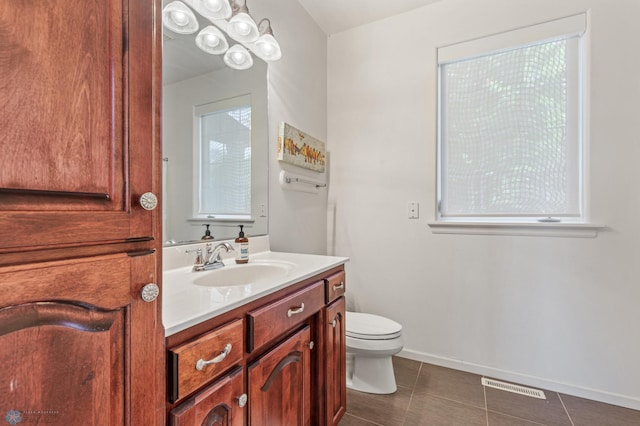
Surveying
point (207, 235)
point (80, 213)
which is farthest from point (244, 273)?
point (80, 213)

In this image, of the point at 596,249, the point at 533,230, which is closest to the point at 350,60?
the point at 533,230

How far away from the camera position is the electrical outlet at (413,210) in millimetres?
2129

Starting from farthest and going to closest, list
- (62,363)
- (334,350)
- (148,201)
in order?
(334,350)
(148,201)
(62,363)

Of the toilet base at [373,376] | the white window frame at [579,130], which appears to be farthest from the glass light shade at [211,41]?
the toilet base at [373,376]

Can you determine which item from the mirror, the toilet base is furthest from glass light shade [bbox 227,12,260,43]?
the toilet base

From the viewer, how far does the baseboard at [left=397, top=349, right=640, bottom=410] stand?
5.42 feet

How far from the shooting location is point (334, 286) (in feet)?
4.56

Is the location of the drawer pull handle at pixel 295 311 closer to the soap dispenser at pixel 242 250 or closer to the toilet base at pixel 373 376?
the soap dispenser at pixel 242 250

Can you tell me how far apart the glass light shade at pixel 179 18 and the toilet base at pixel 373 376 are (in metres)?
1.92

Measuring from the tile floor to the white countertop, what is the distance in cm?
91

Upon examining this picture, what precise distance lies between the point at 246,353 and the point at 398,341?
1.12m

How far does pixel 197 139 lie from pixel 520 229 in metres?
1.95

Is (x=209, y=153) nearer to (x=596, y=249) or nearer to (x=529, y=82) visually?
(x=529, y=82)

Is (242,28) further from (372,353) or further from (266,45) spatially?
(372,353)
